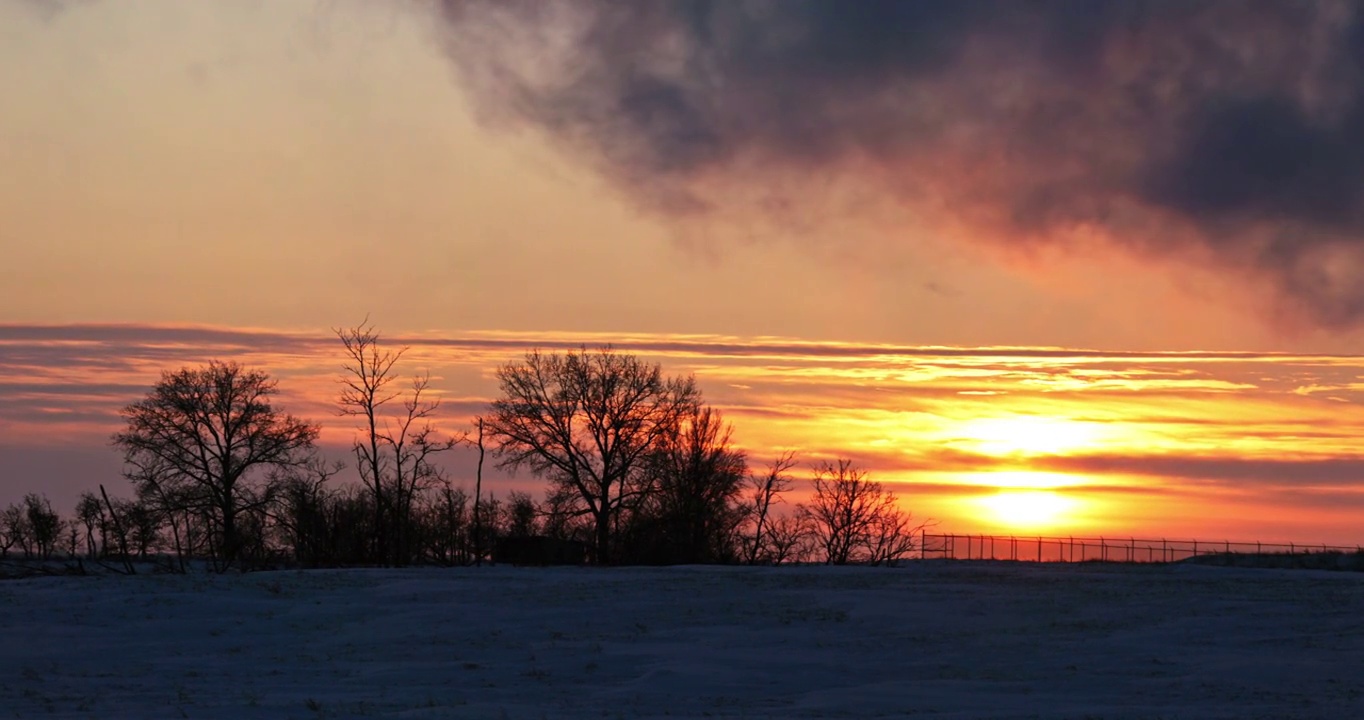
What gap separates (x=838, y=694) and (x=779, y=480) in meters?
76.3

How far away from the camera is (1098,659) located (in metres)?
29.2

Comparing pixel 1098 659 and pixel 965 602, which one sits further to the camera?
pixel 965 602

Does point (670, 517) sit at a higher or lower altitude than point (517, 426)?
lower

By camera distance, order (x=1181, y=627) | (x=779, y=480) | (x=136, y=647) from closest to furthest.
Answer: (x=136, y=647)
(x=1181, y=627)
(x=779, y=480)

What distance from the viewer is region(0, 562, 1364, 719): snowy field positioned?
23.0 m

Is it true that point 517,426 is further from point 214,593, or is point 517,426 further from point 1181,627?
point 1181,627

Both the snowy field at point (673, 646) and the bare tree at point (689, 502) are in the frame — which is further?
the bare tree at point (689, 502)

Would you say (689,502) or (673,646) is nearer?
(673,646)

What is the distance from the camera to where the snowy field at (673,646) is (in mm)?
22984

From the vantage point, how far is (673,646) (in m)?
31.3

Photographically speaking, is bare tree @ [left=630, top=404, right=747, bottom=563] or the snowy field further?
bare tree @ [left=630, top=404, right=747, bottom=563]

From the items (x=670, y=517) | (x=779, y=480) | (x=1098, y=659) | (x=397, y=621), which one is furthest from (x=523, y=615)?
(x=779, y=480)

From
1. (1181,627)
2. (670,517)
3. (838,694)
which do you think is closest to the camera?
(838,694)

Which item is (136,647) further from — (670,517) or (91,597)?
(670,517)
